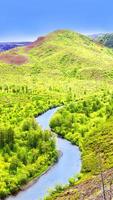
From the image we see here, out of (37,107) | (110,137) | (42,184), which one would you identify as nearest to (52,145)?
(110,137)

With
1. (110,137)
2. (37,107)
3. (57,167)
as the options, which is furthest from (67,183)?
(37,107)

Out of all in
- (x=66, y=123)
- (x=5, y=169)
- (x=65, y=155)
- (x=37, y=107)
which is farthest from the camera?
(x=37, y=107)

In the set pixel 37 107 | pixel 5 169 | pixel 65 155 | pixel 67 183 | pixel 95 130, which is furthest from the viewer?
pixel 37 107

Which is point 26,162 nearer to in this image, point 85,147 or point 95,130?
point 85,147

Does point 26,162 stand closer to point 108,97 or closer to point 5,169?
point 5,169

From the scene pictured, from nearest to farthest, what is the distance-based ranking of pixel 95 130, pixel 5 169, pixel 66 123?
pixel 5 169 → pixel 95 130 → pixel 66 123

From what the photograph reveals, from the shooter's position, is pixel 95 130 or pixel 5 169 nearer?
pixel 5 169
